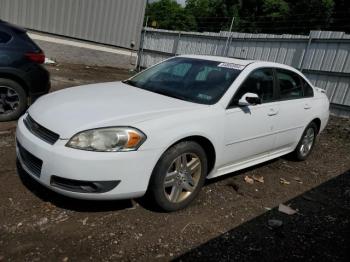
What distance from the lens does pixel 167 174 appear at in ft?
10.7

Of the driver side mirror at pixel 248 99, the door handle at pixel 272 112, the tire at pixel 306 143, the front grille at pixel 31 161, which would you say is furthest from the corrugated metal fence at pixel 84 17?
the driver side mirror at pixel 248 99

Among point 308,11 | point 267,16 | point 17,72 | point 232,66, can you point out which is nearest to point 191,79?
point 232,66

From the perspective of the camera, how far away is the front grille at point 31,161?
119 inches

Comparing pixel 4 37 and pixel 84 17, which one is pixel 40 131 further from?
pixel 84 17

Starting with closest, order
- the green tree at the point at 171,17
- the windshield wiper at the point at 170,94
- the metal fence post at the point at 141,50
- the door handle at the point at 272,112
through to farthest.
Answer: the windshield wiper at the point at 170,94
the door handle at the point at 272,112
the metal fence post at the point at 141,50
the green tree at the point at 171,17

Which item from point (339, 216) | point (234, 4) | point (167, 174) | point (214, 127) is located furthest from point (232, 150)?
point (234, 4)

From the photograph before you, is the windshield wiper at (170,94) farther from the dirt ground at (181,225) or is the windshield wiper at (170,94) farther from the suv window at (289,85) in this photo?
the suv window at (289,85)

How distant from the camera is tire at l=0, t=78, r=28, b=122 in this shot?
17.2 ft

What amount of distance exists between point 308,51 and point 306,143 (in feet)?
17.5

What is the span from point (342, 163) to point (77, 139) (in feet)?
16.6

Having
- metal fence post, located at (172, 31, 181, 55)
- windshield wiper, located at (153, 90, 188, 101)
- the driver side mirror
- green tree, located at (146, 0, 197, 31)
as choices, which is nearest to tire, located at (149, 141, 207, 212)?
windshield wiper, located at (153, 90, 188, 101)

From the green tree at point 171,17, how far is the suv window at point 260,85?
41319 mm

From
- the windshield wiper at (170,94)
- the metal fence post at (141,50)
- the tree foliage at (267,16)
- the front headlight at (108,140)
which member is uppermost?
the tree foliage at (267,16)

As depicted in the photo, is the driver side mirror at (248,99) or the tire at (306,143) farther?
the tire at (306,143)
